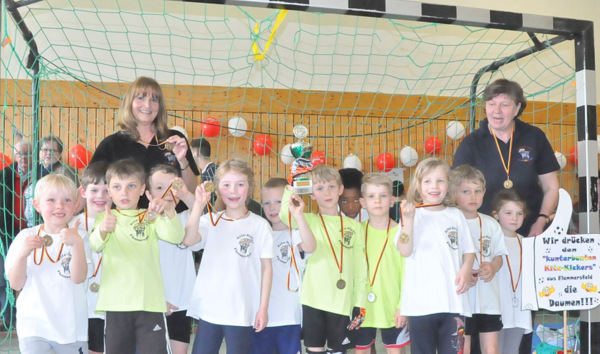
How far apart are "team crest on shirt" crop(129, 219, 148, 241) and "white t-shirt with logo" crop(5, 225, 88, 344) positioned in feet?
1.09

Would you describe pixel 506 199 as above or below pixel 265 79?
below

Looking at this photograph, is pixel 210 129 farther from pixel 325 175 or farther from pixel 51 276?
pixel 51 276

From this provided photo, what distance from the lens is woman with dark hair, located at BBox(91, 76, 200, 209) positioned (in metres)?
3.24

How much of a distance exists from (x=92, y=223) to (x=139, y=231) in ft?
1.19

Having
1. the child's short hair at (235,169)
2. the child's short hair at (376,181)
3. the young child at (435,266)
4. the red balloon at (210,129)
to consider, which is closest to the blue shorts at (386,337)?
Result: the young child at (435,266)

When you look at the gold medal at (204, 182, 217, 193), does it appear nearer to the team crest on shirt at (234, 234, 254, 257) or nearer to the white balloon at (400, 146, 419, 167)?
the team crest on shirt at (234, 234, 254, 257)

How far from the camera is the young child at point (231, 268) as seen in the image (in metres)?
2.92

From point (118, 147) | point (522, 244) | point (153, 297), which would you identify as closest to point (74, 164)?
point (118, 147)

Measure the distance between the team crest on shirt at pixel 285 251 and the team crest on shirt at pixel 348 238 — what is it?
13.2 inches

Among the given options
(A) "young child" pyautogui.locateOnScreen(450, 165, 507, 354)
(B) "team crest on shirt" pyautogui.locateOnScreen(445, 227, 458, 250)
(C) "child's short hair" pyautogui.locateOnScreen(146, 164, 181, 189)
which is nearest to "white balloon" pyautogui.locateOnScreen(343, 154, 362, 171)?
(A) "young child" pyautogui.locateOnScreen(450, 165, 507, 354)

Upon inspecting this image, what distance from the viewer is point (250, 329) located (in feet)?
9.84

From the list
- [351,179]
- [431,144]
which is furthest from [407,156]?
[351,179]

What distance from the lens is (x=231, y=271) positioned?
298cm

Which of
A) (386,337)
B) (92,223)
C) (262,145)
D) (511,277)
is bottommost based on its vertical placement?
(386,337)
